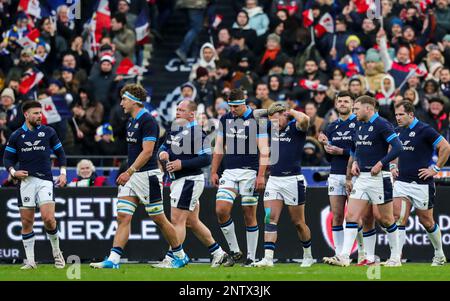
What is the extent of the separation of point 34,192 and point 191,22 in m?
10.5

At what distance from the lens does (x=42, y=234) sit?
20984 millimetres

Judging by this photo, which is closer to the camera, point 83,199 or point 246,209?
point 246,209

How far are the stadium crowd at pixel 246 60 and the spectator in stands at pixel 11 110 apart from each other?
0.02m

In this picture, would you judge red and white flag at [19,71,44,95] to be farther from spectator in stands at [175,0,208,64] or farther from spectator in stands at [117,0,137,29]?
spectator in stands at [175,0,208,64]

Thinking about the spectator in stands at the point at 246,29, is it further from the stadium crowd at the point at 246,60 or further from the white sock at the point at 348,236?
the white sock at the point at 348,236

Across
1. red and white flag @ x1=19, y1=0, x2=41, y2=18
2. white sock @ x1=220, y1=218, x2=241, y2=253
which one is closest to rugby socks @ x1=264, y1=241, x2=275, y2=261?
white sock @ x1=220, y1=218, x2=241, y2=253

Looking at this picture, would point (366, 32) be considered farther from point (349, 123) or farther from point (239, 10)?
point (349, 123)

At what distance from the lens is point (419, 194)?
18.6 m

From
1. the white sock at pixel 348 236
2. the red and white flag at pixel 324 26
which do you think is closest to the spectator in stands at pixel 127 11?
the red and white flag at pixel 324 26

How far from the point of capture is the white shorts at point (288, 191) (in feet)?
60.5

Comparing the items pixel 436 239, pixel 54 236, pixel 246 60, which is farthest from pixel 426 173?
pixel 246 60

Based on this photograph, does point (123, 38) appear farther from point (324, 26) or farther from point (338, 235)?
point (338, 235)
